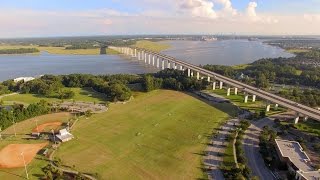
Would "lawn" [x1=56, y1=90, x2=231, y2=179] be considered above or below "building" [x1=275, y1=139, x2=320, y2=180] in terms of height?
below

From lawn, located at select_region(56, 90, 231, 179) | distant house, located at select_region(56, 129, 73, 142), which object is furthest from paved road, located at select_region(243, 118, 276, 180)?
distant house, located at select_region(56, 129, 73, 142)

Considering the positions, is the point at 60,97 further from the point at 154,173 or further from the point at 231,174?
the point at 231,174

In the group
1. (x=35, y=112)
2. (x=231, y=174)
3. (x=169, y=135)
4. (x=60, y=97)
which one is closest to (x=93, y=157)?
(x=169, y=135)

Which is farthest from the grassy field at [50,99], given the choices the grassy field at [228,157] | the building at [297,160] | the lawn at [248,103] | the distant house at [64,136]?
the building at [297,160]

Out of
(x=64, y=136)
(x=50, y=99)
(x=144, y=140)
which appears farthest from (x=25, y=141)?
(x=50, y=99)

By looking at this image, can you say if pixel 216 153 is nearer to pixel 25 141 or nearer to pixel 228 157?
pixel 228 157

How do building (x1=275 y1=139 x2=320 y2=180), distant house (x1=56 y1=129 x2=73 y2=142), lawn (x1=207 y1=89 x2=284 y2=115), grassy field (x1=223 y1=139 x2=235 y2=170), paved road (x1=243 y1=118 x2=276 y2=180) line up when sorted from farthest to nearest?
lawn (x1=207 y1=89 x2=284 y2=115), distant house (x1=56 y1=129 x2=73 y2=142), grassy field (x1=223 y1=139 x2=235 y2=170), paved road (x1=243 y1=118 x2=276 y2=180), building (x1=275 y1=139 x2=320 y2=180)

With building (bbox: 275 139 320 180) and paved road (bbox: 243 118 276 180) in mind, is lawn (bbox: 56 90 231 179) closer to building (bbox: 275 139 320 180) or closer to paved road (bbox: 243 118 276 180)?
paved road (bbox: 243 118 276 180)
